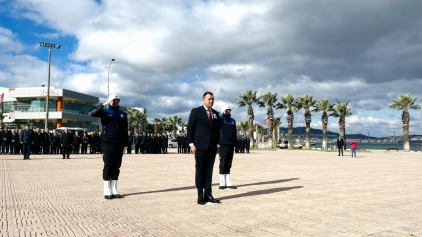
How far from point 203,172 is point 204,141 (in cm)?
58

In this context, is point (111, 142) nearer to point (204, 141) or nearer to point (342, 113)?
point (204, 141)

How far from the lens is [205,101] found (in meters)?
6.97

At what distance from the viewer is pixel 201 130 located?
6863mm

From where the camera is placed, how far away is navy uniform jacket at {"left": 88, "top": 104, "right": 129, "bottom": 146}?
723cm

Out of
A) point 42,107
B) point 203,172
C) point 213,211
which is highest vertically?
point 42,107

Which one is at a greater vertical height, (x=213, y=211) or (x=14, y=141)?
(x=14, y=141)

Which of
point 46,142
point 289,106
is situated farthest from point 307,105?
point 46,142

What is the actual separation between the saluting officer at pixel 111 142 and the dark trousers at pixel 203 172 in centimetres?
168

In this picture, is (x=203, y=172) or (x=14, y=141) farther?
(x=14, y=141)

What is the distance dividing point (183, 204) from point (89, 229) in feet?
6.96

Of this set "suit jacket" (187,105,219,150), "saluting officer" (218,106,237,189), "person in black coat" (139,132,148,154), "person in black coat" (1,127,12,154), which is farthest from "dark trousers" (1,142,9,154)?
"suit jacket" (187,105,219,150)

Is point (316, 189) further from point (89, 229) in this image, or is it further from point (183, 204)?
point (89, 229)

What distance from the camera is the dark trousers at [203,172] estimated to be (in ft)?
22.0

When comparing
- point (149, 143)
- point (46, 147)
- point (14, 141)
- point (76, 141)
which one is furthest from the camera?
point (149, 143)
